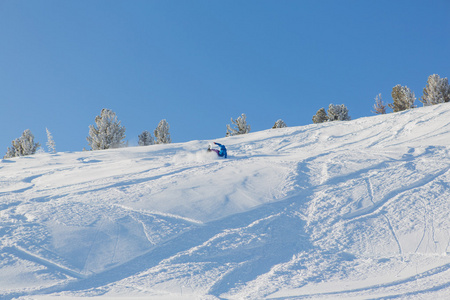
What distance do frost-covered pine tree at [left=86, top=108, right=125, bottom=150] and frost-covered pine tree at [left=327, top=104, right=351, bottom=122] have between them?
920 inches

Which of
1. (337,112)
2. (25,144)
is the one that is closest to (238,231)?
(25,144)

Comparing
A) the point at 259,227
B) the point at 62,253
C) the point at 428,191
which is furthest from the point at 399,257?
the point at 62,253

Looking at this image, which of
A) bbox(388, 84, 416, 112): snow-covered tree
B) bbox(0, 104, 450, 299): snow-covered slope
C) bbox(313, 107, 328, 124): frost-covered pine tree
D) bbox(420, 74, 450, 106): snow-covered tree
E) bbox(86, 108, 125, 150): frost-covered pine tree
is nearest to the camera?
bbox(0, 104, 450, 299): snow-covered slope

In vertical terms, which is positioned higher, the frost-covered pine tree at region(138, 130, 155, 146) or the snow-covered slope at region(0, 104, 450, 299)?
the frost-covered pine tree at region(138, 130, 155, 146)

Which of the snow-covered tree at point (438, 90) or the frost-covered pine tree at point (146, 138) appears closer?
the snow-covered tree at point (438, 90)

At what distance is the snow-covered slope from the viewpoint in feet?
13.6

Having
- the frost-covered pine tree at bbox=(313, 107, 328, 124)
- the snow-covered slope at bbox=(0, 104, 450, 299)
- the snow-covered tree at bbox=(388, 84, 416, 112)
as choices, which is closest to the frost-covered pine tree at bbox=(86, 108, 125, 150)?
the snow-covered slope at bbox=(0, 104, 450, 299)

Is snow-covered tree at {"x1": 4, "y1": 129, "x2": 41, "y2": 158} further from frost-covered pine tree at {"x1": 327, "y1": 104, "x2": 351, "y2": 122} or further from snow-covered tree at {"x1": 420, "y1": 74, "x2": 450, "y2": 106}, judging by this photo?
snow-covered tree at {"x1": 420, "y1": 74, "x2": 450, "y2": 106}

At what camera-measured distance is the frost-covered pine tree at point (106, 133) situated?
29959mm

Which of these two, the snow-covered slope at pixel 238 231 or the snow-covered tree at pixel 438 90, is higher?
the snow-covered tree at pixel 438 90

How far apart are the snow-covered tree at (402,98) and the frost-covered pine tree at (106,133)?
29.2m

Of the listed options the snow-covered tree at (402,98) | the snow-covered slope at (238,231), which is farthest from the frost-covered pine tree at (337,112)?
the snow-covered slope at (238,231)

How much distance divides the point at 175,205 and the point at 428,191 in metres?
5.10

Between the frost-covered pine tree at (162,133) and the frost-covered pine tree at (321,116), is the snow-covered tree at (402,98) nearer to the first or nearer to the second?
the frost-covered pine tree at (321,116)
